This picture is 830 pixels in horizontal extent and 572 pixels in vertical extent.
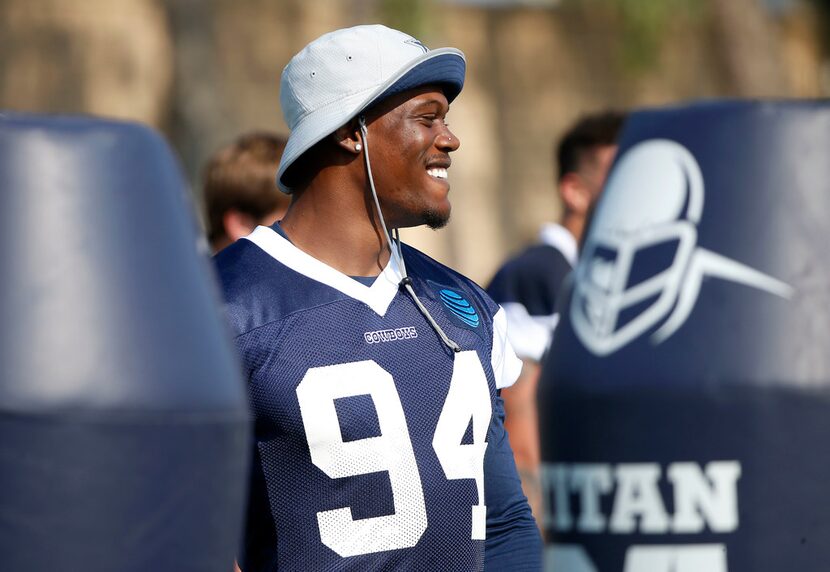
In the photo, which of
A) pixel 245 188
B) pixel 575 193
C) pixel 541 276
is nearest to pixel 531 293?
pixel 541 276

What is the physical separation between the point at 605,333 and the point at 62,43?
903cm

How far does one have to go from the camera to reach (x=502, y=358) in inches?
119

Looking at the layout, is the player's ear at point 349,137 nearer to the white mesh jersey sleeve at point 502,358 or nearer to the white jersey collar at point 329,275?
the white jersey collar at point 329,275

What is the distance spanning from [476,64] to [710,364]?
10.7 m

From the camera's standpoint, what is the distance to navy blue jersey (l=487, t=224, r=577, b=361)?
16.2ft

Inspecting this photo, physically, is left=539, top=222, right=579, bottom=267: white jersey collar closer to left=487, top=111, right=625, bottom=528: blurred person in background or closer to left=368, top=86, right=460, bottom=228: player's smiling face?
left=487, top=111, right=625, bottom=528: blurred person in background

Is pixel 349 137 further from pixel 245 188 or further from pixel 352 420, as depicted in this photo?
pixel 245 188

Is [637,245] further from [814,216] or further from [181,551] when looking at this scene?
[181,551]

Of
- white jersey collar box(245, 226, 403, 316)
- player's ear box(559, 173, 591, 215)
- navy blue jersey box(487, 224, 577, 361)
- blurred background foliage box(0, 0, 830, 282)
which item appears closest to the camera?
white jersey collar box(245, 226, 403, 316)

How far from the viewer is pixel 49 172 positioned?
186 centimetres

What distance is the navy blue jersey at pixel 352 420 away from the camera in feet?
8.63

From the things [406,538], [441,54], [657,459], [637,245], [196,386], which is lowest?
[406,538]

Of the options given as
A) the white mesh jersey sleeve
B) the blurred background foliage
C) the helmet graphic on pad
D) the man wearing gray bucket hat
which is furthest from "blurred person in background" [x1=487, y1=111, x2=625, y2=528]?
the blurred background foliage

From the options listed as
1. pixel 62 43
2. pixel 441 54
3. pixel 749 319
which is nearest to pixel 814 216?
pixel 749 319
